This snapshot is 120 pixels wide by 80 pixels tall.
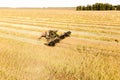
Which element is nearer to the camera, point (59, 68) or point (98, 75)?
point (98, 75)

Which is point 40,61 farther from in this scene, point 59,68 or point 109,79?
point 109,79

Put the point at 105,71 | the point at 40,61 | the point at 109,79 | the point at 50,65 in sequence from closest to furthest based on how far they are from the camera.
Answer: the point at 109,79, the point at 105,71, the point at 50,65, the point at 40,61

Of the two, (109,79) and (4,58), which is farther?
(4,58)

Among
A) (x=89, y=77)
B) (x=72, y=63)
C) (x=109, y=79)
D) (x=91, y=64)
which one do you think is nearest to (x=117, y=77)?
(x=109, y=79)

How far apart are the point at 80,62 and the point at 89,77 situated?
5.51ft

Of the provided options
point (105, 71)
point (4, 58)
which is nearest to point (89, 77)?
point (105, 71)

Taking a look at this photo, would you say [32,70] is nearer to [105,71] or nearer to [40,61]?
[40,61]

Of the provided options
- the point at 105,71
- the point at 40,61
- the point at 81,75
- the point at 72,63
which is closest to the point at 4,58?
the point at 40,61

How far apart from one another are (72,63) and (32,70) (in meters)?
1.73

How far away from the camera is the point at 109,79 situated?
21.6 ft

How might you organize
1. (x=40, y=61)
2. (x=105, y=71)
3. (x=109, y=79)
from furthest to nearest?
1. (x=40, y=61)
2. (x=105, y=71)
3. (x=109, y=79)

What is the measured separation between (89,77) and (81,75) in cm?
30

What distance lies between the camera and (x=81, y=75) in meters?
6.97

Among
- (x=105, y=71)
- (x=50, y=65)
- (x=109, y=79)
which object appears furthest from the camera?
(x=50, y=65)
